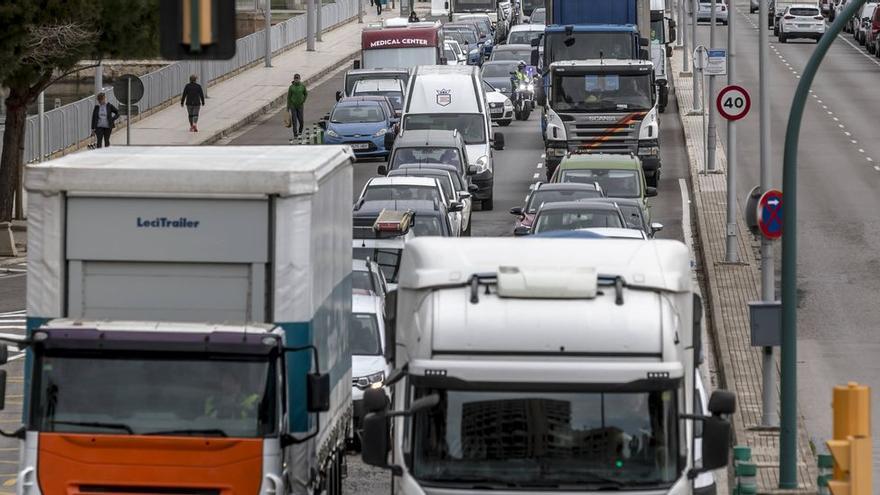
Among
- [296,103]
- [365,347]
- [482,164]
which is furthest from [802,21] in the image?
[365,347]

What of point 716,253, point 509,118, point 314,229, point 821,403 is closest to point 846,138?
point 509,118

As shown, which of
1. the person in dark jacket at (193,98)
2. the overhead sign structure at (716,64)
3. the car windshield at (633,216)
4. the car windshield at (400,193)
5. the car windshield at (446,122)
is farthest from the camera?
the person in dark jacket at (193,98)

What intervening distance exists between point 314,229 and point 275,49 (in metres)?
62.2

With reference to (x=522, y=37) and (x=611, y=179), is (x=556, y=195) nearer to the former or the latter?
(x=611, y=179)

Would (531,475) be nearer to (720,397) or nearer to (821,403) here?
(720,397)

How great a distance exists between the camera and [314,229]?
13.7 metres

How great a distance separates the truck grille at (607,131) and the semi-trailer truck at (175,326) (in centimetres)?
2821

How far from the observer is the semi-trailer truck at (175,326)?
1270 cm

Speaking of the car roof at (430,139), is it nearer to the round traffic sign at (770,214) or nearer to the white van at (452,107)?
the white van at (452,107)

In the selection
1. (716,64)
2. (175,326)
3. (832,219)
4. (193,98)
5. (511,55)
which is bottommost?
(832,219)

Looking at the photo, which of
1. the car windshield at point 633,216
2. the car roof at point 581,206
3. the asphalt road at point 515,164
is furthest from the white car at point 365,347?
the asphalt road at point 515,164

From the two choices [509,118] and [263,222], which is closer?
[263,222]

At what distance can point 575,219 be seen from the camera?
2909 cm

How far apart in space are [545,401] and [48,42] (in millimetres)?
25160
